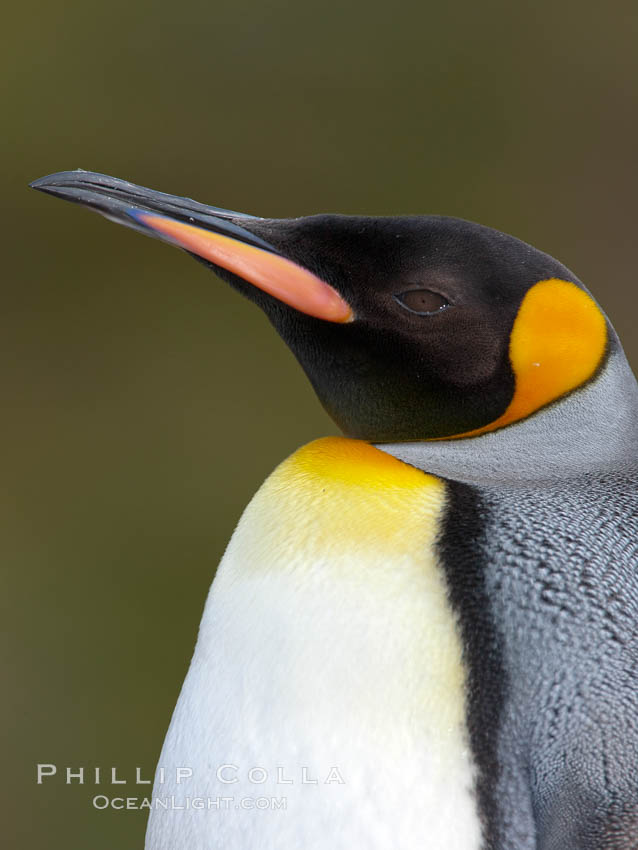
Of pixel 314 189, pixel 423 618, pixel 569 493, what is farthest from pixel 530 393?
pixel 314 189

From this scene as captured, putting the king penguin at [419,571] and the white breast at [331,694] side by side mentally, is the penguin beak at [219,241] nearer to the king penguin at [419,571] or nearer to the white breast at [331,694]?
the king penguin at [419,571]

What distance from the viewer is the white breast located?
785mm

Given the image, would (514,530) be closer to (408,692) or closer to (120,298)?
(408,692)

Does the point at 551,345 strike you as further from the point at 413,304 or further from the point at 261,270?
the point at 261,270

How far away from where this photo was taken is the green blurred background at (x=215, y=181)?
136 inches

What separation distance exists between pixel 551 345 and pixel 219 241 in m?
0.33

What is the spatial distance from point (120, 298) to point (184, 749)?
9.59 ft

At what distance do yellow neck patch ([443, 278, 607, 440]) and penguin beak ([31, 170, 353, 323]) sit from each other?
17cm

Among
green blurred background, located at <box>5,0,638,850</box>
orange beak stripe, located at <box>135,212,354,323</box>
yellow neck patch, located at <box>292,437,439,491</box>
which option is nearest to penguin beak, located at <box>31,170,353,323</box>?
orange beak stripe, located at <box>135,212,354,323</box>

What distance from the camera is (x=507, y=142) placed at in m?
3.61

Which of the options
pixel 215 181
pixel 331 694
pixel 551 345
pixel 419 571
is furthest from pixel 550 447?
pixel 215 181

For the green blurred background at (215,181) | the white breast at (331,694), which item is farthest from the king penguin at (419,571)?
the green blurred background at (215,181)

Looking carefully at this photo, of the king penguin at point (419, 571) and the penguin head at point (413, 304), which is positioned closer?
the king penguin at point (419, 571)

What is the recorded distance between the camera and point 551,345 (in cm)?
94
